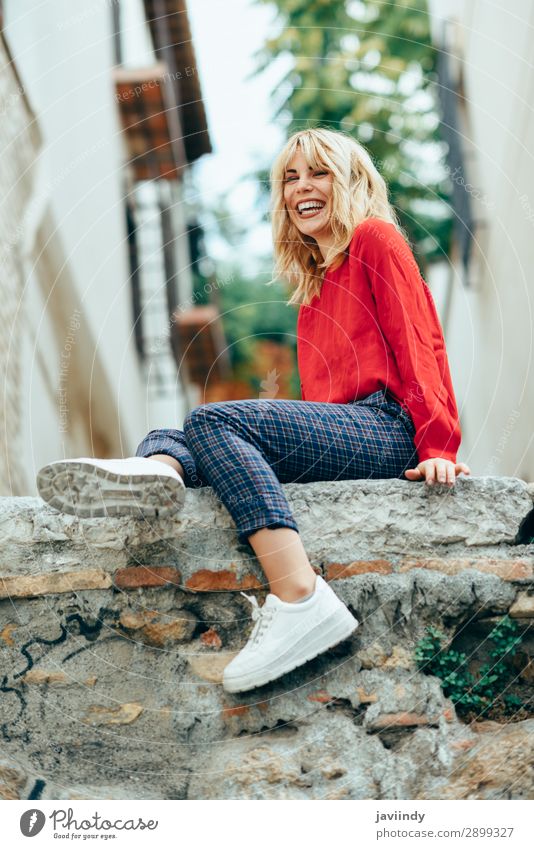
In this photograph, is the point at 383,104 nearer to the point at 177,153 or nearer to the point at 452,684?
the point at 177,153

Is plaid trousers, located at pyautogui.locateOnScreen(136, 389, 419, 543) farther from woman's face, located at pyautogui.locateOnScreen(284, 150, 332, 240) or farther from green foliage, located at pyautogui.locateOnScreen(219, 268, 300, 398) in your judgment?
green foliage, located at pyautogui.locateOnScreen(219, 268, 300, 398)

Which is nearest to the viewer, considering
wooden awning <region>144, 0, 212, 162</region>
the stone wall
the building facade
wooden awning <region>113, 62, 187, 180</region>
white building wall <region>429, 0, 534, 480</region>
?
the stone wall

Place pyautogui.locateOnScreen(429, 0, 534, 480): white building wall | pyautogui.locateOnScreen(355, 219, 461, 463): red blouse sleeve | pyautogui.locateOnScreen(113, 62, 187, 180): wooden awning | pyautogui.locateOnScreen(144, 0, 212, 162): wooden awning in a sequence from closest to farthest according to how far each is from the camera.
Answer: pyautogui.locateOnScreen(355, 219, 461, 463): red blouse sleeve < pyautogui.locateOnScreen(429, 0, 534, 480): white building wall < pyautogui.locateOnScreen(113, 62, 187, 180): wooden awning < pyautogui.locateOnScreen(144, 0, 212, 162): wooden awning

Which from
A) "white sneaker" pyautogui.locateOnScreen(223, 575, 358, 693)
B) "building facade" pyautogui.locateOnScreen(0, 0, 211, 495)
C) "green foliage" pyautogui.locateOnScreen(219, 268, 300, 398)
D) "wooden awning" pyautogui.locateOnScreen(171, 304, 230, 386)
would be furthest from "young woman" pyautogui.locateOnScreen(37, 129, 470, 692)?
"green foliage" pyautogui.locateOnScreen(219, 268, 300, 398)

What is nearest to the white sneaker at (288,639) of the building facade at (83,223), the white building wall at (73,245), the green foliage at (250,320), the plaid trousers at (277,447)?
the plaid trousers at (277,447)

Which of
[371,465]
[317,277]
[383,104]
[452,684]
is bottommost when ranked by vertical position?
[452,684]

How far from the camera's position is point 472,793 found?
2086 millimetres

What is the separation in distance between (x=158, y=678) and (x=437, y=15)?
5.52 meters

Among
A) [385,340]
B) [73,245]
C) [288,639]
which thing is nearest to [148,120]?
[73,245]

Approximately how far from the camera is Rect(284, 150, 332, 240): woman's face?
268cm

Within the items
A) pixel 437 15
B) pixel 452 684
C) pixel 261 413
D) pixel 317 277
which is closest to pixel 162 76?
pixel 437 15

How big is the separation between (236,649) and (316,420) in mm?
551

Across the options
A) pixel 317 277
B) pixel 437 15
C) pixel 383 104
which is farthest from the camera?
pixel 383 104

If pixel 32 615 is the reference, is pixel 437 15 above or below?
above
